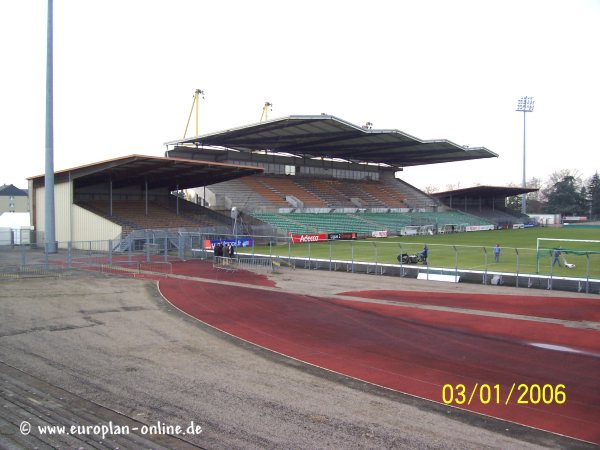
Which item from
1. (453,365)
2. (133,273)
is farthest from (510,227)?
(453,365)

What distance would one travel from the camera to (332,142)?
59312mm

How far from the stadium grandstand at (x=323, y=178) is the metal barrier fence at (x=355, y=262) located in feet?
42.0

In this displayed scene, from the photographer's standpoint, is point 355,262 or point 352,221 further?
point 352,221

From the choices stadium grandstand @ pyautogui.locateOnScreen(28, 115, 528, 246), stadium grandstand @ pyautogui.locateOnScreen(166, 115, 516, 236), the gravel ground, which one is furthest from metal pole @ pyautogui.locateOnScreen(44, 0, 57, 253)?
the gravel ground

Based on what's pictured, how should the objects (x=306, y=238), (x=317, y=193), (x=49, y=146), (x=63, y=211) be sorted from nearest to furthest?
1. (x=49, y=146)
2. (x=63, y=211)
3. (x=306, y=238)
4. (x=317, y=193)

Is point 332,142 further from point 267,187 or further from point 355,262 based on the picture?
point 355,262

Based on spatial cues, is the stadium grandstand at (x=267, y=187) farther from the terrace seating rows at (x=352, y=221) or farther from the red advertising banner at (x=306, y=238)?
the red advertising banner at (x=306, y=238)

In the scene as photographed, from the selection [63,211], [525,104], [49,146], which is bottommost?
[63,211]

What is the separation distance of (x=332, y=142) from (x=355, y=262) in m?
34.0

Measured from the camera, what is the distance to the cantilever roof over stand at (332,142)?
48469 millimetres

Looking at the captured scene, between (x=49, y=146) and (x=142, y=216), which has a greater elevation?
(x=49, y=146)

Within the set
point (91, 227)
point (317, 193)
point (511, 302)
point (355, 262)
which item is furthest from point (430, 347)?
point (317, 193)

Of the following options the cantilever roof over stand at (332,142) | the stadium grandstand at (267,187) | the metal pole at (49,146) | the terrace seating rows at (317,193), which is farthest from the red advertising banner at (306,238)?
the metal pole at (49,146)

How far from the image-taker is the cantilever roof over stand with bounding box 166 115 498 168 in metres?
48.5
